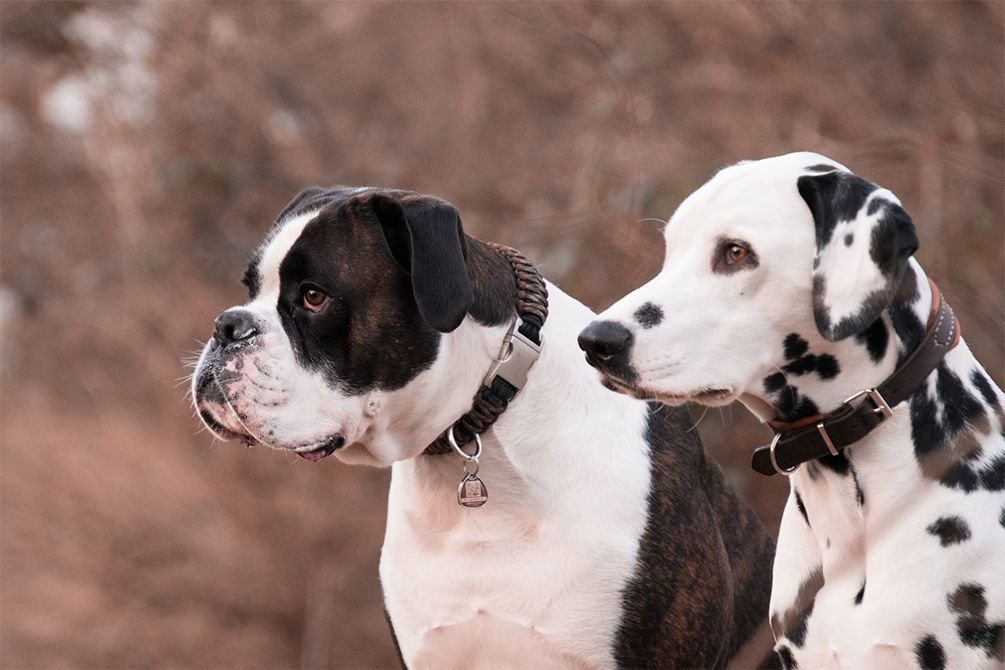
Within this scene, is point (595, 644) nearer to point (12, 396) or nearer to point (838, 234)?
point (838, 234)

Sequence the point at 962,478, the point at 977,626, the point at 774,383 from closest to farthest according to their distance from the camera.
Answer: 1. the point at 977,626
2. the point at 962,478
3. the point at 774,383

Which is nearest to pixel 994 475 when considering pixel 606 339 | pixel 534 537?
pixel 606 339

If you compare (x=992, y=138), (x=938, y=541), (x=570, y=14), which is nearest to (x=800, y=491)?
(x=938, y=541)

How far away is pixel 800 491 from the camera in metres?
3.20

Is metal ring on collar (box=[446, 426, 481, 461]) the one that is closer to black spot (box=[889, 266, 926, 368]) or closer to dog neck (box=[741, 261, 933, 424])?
dog neck (box=[741, 261, 933, 424])

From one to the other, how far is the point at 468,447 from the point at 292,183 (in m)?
5.81

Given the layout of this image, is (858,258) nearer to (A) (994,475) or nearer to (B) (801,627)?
(A) (994,475)

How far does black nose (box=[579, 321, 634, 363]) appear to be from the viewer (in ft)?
9.67

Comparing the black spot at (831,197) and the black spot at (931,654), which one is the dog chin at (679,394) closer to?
the black spot at (831,197)

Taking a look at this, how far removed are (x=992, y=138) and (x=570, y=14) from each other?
9.91 ft

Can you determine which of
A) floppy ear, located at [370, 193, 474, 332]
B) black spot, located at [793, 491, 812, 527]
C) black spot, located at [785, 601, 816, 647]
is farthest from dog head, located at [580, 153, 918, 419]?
black spot, located at [785, 601, 816, 647]

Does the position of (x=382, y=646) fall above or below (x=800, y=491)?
below

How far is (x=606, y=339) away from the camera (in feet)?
9.68

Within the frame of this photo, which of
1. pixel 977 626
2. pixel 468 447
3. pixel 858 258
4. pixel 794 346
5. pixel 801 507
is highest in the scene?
pixel 858 258
